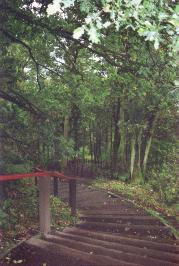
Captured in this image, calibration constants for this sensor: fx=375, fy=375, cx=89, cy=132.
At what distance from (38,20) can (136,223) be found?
542 cm

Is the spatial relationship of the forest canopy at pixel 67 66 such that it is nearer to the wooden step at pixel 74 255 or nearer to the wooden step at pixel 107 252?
the wooden step at pixel 107 252

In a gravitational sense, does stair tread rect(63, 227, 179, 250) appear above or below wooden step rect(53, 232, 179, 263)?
below

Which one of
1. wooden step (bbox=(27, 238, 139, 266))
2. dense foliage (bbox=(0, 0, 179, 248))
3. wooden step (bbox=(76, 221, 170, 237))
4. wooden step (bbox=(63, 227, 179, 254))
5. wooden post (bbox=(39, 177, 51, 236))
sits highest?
dense foliage (bbox=(0, 0, 179, 248))

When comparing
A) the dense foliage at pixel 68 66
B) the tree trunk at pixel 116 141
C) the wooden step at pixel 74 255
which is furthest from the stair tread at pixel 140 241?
the tree trunk at pixel 116 141

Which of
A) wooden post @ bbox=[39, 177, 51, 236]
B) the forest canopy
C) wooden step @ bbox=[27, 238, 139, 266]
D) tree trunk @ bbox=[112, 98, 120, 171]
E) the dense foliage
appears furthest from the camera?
tree trunk @ bbox=[112, 98, 120, 171]

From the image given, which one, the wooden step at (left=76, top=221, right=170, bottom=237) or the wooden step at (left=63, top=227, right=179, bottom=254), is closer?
the wooden step at (left=63, top=227, right=179, bottom=254)

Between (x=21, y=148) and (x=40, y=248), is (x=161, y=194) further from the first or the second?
(x=40, y=248)

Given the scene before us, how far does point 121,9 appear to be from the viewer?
397cm

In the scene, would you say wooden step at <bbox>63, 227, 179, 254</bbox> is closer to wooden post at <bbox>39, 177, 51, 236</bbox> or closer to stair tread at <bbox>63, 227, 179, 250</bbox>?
stair tread at <bbox>63, 227, 179, 250</bbox>

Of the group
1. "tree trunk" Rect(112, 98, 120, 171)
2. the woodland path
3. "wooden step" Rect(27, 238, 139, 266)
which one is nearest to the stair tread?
the woodland path

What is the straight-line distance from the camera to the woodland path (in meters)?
5.84

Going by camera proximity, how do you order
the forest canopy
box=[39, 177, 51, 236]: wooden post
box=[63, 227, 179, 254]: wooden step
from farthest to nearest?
box=[39, 177, 51, 236]: wooden post, box=[63, 227, 179, 254]: wooden step, the forest canopy

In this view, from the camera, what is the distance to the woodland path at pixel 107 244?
584cm

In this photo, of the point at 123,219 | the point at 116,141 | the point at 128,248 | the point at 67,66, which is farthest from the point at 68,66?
the point at 116,141
